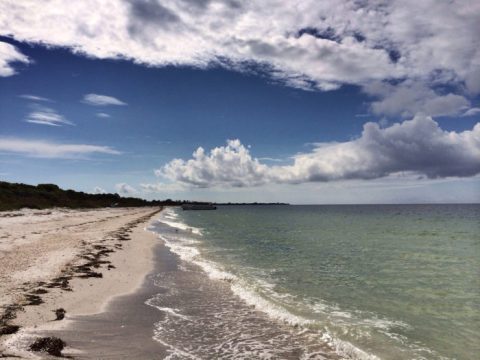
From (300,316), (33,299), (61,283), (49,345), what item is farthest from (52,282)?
(300,316)

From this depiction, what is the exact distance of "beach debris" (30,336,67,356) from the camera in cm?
862

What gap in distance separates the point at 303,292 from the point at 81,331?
10577 mm

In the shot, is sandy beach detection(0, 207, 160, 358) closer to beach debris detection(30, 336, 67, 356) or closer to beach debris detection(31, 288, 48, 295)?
beach debris detection(31, 288, 48, 295)

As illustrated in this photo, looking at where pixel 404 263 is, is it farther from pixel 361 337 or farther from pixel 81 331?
pixel 81 331

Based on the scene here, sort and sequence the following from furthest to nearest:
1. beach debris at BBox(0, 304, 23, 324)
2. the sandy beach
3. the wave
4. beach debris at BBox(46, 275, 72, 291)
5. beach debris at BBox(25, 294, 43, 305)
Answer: beach debris at BBox(46, 275, 72, 291) → beach debris at BBox(25, 294, 43, 305) → the wave → beach debris at BBox(0, 304, 23, 324) → the sandy beach

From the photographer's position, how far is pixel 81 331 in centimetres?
1049

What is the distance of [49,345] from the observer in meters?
8.91

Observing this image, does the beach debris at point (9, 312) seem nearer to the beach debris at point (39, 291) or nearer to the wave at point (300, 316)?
the beach debris at point (39, 291)

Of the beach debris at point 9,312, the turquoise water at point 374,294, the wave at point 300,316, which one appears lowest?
the turquoise water at point 374,294

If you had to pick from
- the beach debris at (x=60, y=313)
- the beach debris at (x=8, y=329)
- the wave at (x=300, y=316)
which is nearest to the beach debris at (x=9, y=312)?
the beach debris at (x=8, y=329)

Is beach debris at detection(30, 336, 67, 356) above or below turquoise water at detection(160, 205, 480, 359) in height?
above

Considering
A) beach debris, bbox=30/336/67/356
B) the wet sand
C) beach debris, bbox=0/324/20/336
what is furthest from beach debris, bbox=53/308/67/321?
beach debris, bbox=30/336/67/356

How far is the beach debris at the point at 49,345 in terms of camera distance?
28.3 ft

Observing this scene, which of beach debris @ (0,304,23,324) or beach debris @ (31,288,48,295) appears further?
beach debris @ (31,288,48,295)
